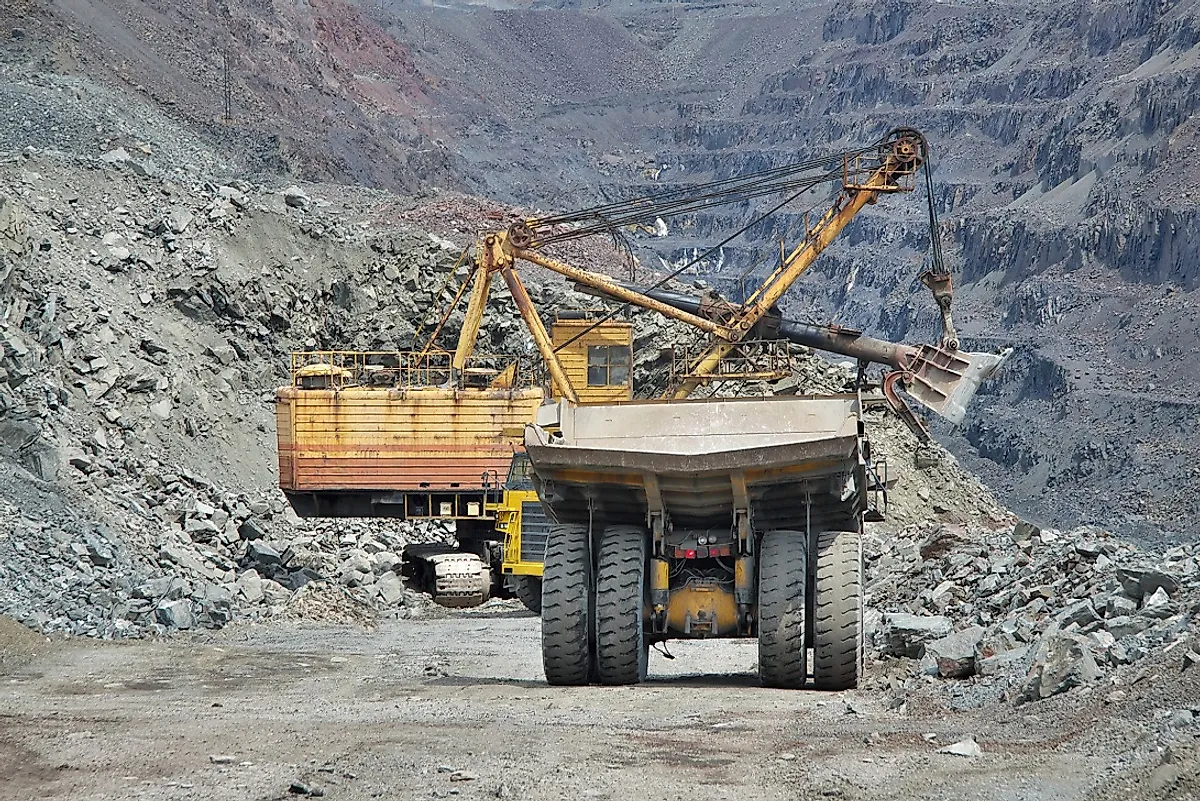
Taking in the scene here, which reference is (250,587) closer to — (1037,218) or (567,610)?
(567,610)

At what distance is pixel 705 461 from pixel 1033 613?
11.6 feet

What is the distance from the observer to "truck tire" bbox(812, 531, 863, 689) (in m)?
11.5

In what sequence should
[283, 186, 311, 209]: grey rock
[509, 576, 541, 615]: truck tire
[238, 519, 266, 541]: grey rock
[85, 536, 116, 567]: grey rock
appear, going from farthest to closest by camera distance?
[283, 186, 311, 209]: grey rock → [238, 519, 266, 541]: grey rock → [509, 576, 541, 615]: truck tire → [85, 536, 116, 567]: grey rock

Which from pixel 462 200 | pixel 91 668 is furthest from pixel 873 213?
pixel 91 668

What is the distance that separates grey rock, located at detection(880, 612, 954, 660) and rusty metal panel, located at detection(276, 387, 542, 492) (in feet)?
44.7

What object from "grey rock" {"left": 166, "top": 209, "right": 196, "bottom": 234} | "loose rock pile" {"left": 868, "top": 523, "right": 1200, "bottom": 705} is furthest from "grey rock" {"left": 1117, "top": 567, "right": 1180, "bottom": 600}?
"grey rock" {"left": 166, "top": 209, "right": 196, "bottom": 234}

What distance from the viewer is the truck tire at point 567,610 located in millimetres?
11961

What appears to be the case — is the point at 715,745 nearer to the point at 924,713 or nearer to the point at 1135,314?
the point at 924,713

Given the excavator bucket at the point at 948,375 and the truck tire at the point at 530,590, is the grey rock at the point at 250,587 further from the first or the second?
the excavator bucket at the point at 948,375

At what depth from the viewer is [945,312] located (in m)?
29.0

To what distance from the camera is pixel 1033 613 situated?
1353cm

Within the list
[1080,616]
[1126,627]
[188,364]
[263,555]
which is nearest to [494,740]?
[1126,627]

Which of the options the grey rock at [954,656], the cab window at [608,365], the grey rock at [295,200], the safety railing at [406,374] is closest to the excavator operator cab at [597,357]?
the cab window at [608,365]

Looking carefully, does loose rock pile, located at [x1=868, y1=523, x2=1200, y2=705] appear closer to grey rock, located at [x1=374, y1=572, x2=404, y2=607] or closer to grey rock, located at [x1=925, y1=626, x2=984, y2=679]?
grey rock, located at [x1=925, y1=626, x2=984, y2=679]
